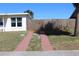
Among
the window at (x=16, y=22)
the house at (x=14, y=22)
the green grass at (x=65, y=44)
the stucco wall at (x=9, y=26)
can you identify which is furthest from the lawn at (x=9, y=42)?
the window at (x=16, y=22)

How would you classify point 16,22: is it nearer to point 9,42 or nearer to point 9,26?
point 9,26

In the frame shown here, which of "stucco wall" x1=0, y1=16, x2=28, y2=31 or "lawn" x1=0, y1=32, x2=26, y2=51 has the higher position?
"stucco wall" x1=0, y1=16, x2=28, y2=31

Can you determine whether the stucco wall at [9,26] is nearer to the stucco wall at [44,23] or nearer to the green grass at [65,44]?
Result: the stucco wall at [44,23]

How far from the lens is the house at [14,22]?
2862cm

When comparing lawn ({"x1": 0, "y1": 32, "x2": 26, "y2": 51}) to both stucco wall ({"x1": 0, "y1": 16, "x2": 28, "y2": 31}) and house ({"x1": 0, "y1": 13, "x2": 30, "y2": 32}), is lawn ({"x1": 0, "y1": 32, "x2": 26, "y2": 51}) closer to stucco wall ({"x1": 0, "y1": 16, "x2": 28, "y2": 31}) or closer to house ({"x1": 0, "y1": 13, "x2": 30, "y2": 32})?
stucco wall ({"x1": 0, "y1": 16, "x2": 28, "y2": 31})

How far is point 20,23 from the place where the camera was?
2892 centimetres

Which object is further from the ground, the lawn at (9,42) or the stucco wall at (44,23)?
the stucco wall at (44,23)

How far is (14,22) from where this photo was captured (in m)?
29.0

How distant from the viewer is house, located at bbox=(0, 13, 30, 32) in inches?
1127

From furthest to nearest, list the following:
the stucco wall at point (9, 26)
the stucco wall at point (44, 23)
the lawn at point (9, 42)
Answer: the stucco wall at point (44, 23), the stucco wall at point (9, 26), the lawn at point (9, 42)

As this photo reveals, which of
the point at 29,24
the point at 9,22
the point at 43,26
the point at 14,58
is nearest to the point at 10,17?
the point at 9,22

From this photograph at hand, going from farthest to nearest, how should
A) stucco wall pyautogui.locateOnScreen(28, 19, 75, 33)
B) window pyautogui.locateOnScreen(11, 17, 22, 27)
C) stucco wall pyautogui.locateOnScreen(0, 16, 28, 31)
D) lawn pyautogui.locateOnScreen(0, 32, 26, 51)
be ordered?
stucco wall pyautogui.locateOnScreen(28, 19, 75, 33) < window pyautogui.locateOnScreen(11, 17, 22, 27) < stucco wall pyautogui.locateOnScreen(0, 16, 28, 31) < lawn pyautogui.locateOnScreen(0, 32, 26, 51)

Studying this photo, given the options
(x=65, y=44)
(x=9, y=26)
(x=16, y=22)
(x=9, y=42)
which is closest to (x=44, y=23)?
(x=16, y=22)

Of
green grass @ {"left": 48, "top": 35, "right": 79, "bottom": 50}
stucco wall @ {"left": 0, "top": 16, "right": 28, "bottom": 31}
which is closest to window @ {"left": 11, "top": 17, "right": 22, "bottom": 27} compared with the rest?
stucco wall @ {"left": 0, "top": 16, "right": 28, "bottom": 31}
